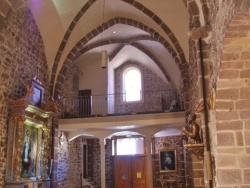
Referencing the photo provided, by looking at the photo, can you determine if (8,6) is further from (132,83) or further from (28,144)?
(132,83)

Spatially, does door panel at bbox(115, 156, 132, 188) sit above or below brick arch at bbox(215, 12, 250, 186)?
below

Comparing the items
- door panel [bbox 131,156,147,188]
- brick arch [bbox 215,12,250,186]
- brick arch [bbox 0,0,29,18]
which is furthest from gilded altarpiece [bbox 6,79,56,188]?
door panel [bbox 131,156,147,188]

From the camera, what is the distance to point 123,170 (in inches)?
592

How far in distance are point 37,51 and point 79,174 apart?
6347 millimetres

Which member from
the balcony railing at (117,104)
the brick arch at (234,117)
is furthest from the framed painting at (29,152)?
the brick arch at (234,117)

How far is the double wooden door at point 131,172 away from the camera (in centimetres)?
1488

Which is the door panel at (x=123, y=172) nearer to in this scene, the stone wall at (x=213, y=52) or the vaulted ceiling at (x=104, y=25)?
the vaulted ceiling at (x=104, y=25)

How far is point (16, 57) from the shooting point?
8742 mm

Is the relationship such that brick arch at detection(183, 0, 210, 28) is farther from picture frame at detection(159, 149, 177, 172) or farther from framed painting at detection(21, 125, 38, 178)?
picture frame at detection(159, 149, 177, 172)

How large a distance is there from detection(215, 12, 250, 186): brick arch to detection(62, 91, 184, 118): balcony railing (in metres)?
8.58

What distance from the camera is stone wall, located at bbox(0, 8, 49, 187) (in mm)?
7973

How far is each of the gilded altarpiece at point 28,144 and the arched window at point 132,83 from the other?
630 centimetres

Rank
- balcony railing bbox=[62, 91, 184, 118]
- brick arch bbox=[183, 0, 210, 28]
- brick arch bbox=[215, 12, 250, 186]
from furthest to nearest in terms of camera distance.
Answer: balcony railing bbox=[62, 91, 184, 118] < brick arch bbox=[183, 0, 210, 28] < brick arch bbox=[215, 12, 250, 186]

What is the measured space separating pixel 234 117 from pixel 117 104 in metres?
11.4
